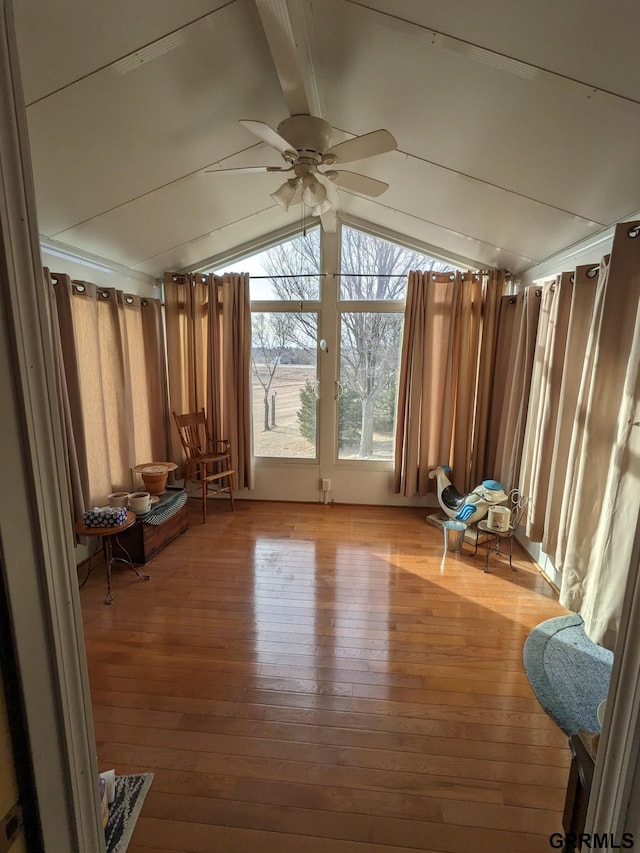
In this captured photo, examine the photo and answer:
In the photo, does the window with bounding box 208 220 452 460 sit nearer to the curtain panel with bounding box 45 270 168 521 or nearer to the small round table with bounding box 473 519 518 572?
the curtain panel with bounding box 45 270 168 521

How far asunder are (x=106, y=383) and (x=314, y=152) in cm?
239

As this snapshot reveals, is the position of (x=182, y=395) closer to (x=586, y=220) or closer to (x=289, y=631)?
(x=289, y=631)

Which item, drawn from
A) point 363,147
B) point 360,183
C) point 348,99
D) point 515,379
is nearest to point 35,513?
point 363,147

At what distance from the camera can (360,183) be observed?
87.3 inches

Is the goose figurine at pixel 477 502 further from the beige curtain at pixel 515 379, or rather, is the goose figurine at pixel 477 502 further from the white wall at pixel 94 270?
the white wall at pixel 94 270

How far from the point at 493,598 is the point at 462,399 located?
186 centimetres

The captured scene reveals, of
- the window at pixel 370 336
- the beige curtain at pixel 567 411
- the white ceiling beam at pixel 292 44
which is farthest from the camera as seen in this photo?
the window at pixel 370 336

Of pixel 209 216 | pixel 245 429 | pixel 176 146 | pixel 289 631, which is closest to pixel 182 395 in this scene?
pixel 245 429

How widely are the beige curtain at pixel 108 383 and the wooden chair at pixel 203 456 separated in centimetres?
34

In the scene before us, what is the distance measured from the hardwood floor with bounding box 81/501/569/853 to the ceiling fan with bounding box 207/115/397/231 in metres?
2.42

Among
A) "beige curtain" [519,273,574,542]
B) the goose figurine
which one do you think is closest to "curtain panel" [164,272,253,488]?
the goose figurine

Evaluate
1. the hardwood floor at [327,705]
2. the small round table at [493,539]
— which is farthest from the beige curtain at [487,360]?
the hardwood floor at [327,705]

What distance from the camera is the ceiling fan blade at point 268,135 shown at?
1704mm

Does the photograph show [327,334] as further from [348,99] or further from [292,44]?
[292,44]
